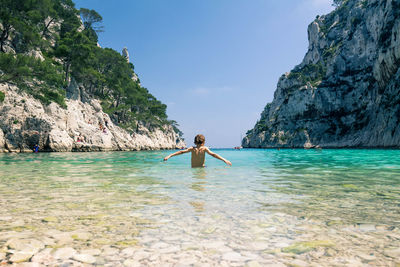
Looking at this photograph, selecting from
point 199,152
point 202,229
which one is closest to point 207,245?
point 202,229

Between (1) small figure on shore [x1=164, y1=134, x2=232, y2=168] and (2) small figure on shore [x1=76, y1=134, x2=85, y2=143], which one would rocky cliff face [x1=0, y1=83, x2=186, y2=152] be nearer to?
(2) small figure on shore [x1=76, y1=134, x2=85, y2=143]

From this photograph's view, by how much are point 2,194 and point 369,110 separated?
89.6m

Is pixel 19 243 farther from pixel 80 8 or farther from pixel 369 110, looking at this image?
pixel 369 110

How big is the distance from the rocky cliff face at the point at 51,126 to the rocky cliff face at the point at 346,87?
57.0m

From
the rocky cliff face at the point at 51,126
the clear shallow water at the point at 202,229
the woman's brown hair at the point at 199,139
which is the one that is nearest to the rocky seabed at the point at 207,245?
the clear shallow water at the point at 202,229

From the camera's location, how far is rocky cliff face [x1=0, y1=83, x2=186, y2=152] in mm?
31234

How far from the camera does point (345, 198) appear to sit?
5348 millimetres

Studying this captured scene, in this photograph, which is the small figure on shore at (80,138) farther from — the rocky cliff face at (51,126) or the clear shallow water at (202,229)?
the clear shallow water at (202,229)

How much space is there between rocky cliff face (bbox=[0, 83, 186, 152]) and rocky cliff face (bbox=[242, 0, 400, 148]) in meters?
57.0

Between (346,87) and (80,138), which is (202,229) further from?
(346,87)

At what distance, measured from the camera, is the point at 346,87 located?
277 feet

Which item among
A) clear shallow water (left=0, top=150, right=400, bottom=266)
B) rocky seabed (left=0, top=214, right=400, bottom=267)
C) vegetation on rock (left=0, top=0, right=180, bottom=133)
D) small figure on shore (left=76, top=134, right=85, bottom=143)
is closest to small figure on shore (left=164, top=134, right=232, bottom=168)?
clear shallow water (left=0, top=150, right=400, bottom=266)

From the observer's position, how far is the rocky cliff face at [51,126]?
102 ft

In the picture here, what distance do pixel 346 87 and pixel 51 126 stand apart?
88385mm
